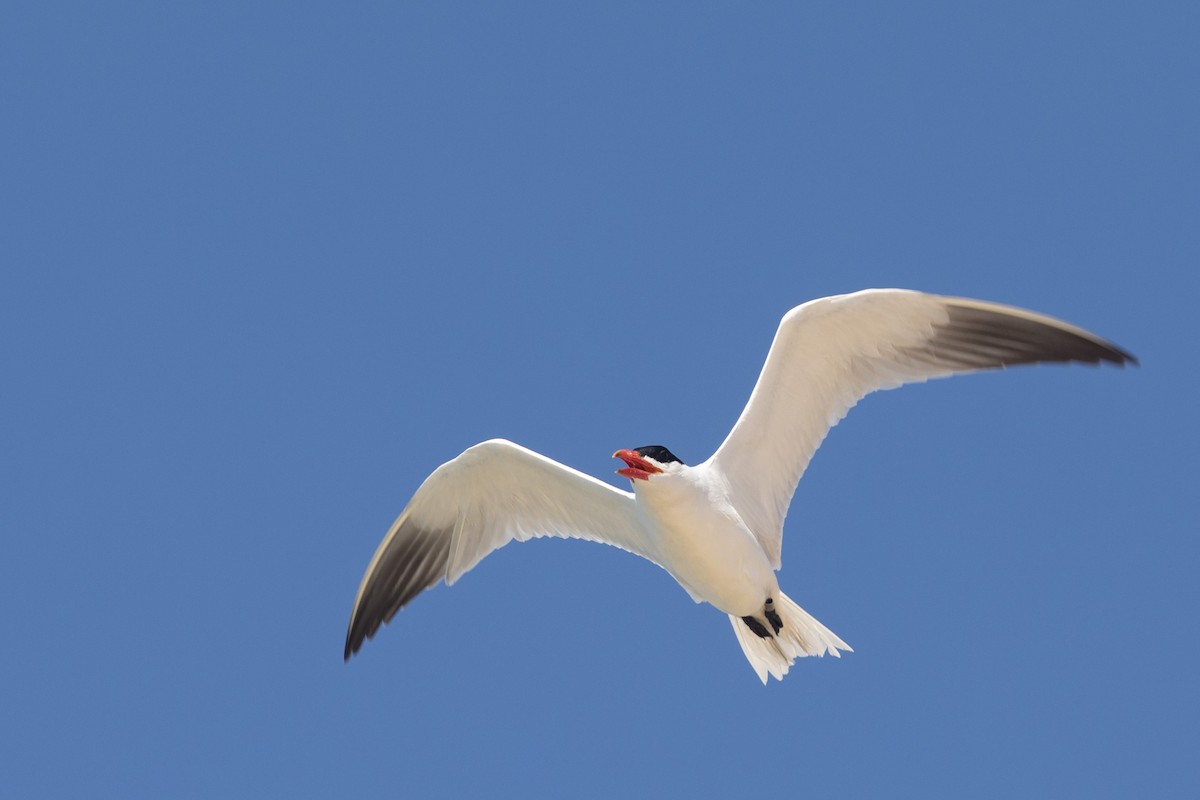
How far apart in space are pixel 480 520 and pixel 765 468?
2461mm

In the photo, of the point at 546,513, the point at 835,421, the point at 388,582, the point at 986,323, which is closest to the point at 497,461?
the point at 546,513

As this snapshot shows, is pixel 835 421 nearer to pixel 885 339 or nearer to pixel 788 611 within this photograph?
pixel 885 339

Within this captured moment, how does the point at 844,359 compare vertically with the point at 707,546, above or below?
above

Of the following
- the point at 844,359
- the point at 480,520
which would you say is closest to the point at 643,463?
the point at 844,359

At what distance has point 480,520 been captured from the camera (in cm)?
1316

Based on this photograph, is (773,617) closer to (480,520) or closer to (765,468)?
(765,468)

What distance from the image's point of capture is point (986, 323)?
1183cm

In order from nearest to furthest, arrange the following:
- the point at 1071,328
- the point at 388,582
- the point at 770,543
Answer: the point at 1071,328, the point at 770,543, the point at 388,582

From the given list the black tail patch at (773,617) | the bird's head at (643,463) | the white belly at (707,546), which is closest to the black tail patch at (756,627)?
the black tail patch at (773,617)

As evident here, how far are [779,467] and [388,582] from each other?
139 inches

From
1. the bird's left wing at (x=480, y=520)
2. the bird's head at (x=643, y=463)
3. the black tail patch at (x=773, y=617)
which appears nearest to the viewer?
the bird's head at (x=643, y=463)

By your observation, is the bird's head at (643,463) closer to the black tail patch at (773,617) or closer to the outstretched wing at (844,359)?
the outstretched wing at (844,359)

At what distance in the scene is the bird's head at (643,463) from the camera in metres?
11.3

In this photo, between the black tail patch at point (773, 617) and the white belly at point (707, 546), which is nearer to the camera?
the white belly at point (707, 546)
